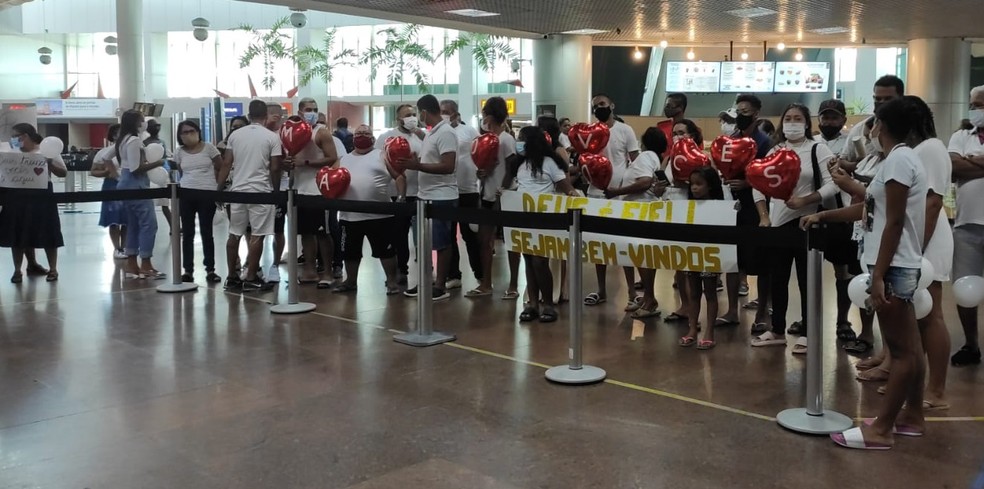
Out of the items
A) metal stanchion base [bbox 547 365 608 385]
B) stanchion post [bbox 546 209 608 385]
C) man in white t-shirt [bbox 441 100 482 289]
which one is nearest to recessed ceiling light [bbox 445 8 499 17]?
man in white t-shirt [bbox 441 100 482 289]

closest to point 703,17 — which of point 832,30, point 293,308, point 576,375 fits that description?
point 832,30

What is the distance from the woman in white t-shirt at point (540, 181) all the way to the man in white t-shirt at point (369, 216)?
58.5 inches

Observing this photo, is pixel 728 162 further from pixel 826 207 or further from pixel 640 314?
pixel 640 314

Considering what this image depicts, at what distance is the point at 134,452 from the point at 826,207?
14.7ft

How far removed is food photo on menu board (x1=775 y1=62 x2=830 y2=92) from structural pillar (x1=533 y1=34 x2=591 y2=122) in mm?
4788

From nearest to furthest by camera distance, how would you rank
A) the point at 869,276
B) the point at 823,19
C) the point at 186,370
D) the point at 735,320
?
the point at 869,276, the point at 186,370, the point at 735,320, the point at 823,19

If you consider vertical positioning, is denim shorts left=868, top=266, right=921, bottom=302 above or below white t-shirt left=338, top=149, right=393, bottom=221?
below

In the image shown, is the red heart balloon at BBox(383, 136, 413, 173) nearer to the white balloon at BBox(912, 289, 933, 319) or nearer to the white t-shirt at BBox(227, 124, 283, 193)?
the white t-shirt at BBox(227, 124, 283, 193)

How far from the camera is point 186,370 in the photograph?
5.40 metres

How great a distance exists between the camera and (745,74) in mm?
18188

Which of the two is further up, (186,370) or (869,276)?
(869,276)

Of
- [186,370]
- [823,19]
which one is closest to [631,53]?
[823,19]

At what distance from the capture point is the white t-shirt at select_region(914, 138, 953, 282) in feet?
12.7

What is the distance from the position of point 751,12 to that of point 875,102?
28.3ft
